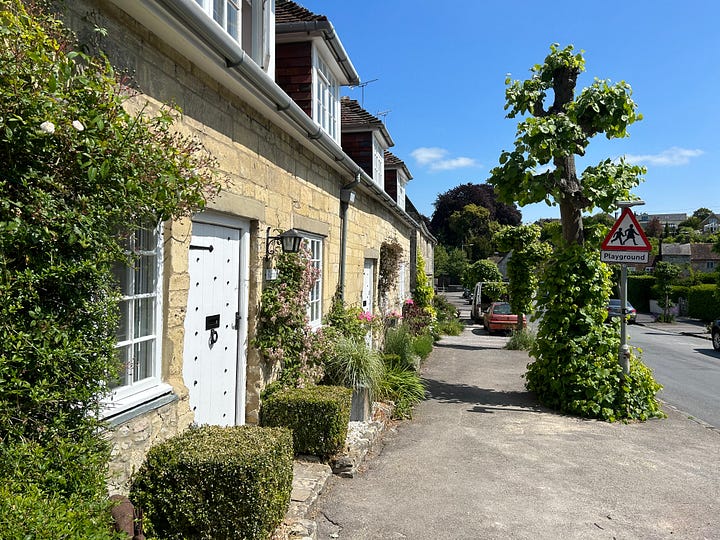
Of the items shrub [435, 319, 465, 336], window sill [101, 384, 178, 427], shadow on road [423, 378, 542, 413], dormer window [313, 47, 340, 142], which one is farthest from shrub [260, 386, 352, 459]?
shrub [435, 319, 465, 336]

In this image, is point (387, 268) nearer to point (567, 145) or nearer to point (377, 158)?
point (377, 158)

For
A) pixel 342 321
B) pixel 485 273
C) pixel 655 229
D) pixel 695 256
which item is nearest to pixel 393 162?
pixel 342 321

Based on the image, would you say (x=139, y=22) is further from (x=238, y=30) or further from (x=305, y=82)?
(x=305, y=82)

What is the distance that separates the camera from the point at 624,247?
770 cm

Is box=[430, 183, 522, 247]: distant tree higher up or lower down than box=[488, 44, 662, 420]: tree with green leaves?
higher up

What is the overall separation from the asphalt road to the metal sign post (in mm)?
1785

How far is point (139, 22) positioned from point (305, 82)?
3.81m

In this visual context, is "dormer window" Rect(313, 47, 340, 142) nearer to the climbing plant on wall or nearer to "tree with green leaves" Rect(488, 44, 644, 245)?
"tree with green leaves" Rect(488, 44, 644, 245)

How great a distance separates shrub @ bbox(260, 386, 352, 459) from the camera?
5023mm

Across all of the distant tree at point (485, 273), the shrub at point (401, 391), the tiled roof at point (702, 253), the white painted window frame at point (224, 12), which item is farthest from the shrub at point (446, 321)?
the tiled roof at point (702, 253)

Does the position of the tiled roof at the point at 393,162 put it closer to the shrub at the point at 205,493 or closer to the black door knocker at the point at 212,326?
the black door knocker at the point at 212,326

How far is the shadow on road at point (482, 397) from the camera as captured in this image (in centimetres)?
798

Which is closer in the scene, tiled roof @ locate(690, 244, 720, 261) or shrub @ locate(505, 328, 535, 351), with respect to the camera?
shrub @ locate(505, 328, 535, 351)

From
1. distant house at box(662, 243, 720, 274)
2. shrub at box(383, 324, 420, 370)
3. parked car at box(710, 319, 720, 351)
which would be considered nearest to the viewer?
shrub at box(383, 324, 420, 370)
